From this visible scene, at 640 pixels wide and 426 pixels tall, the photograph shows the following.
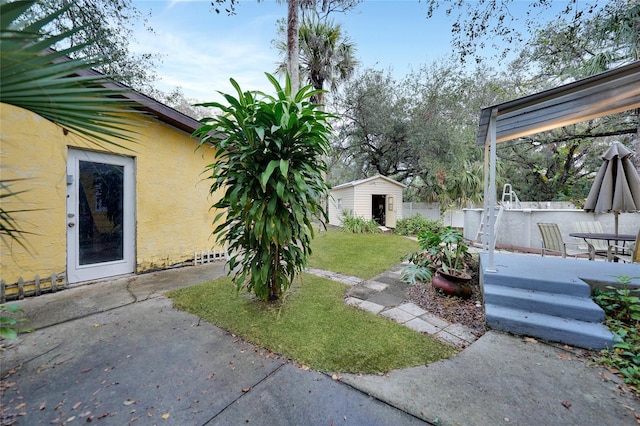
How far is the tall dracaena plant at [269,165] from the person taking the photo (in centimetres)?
242

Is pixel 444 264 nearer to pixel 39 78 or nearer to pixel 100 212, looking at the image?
pixel 39 78

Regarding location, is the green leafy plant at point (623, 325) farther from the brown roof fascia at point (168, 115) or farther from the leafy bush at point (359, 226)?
the leafy bush at point (359, 226)

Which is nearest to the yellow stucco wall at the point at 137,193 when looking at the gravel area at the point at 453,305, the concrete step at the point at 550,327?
the gravel area at the point at 453,305

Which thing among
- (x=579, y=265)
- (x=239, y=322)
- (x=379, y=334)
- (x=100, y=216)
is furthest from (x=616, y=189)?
(x=100, y=216)

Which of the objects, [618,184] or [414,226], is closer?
[618,184]

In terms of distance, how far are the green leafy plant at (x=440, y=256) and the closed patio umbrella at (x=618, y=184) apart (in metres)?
2.04

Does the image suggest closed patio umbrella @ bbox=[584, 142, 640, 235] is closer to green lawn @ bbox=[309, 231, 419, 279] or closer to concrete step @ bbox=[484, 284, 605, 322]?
concrete step @ bbox=[484, 284, 605, 322]

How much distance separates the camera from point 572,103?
294 centimetres

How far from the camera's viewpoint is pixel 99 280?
3.79m

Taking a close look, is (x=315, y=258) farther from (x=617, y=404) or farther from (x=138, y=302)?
(x=617, y=404)

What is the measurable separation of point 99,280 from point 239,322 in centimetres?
271

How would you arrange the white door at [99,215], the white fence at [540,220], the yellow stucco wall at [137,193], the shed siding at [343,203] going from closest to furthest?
1. the yellow stucco wall at [137,193]
2. the white door at [99,215]
3. the white fence at [540,220]
4. the shed siding at [343,203]

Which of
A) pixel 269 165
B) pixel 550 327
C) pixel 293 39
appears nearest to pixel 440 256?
pixel 550 327

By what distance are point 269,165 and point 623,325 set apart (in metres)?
3.47
